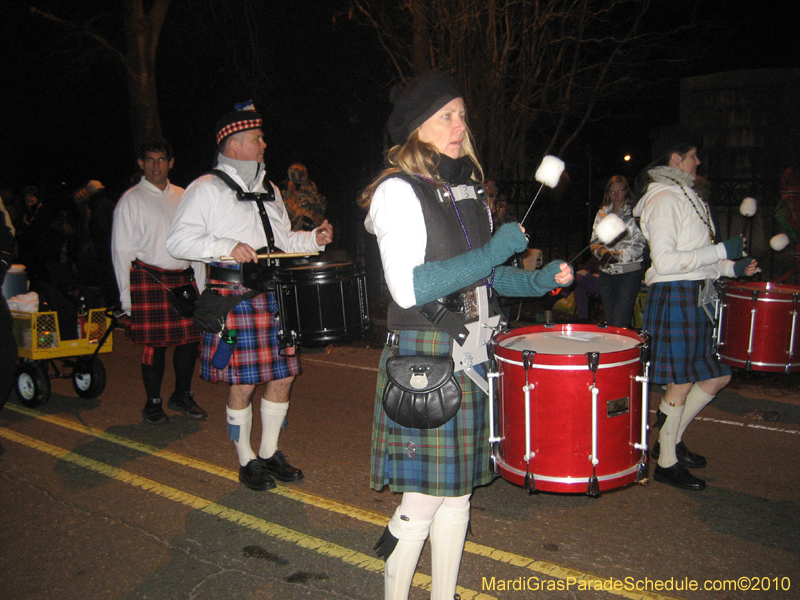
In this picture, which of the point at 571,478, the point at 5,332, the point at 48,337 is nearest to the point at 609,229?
the point at 571,478

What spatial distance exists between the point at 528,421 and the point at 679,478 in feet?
6.13

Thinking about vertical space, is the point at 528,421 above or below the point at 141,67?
A: below

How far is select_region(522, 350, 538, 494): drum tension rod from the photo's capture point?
98.9 inches

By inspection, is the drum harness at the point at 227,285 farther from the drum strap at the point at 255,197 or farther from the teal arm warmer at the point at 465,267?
the teal arm warmer at the point at 465,267

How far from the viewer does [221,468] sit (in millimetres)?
4438

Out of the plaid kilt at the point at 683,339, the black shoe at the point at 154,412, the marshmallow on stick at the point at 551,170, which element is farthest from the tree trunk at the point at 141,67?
the marshmallow on stick at the point at 551,170

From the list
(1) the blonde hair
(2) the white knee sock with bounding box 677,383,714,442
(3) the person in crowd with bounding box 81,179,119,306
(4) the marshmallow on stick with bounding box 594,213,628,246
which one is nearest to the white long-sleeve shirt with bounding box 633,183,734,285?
(2) the white knee sock with bounding box 677,383,714,442

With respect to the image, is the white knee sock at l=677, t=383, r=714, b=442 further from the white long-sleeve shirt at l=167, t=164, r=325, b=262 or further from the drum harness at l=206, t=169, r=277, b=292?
the drum harness at l=206, t=169, r=277, b=292

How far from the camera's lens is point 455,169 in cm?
244

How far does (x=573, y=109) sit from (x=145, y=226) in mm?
9319

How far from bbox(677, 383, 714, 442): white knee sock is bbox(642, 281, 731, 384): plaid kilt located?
18 centimetres

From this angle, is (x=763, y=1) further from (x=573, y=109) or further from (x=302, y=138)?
(x=302, y=138)

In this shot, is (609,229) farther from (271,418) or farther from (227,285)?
(271,418)

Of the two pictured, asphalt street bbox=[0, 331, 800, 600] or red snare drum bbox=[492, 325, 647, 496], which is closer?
red snare drum bbox=[492, 325, 647, 496]
